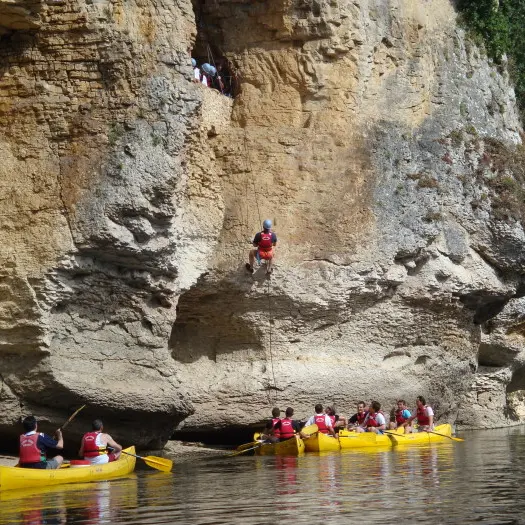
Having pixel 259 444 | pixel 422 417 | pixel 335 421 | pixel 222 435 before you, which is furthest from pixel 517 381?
pixel 259 444

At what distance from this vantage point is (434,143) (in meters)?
27.7

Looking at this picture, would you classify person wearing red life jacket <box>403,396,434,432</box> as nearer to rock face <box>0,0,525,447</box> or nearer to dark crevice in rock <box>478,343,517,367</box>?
rock face <box>0,0,525,447</box>

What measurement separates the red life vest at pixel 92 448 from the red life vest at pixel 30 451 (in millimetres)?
1199

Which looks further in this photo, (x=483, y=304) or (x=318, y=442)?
(x=483, y=304)

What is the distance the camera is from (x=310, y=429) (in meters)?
23.6

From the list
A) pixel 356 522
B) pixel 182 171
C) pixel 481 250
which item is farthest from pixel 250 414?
pixel 356 522

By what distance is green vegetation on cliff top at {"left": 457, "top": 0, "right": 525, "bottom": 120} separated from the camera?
29953mm

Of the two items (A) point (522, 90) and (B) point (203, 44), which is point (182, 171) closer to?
(B) point (203, 44)

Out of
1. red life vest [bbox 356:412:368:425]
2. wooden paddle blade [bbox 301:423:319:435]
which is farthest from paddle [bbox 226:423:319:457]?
red life vest [bbox 356:412:368:425]

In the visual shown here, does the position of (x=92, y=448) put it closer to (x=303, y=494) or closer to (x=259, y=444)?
(x=303, y=494)

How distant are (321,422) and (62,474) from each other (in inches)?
289

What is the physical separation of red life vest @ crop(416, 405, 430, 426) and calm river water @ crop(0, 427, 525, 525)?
14.4ft

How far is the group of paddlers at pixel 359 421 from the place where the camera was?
23453 millimetres

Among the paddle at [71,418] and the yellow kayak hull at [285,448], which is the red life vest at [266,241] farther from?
the paddle at [71,418]
